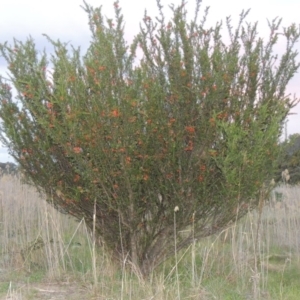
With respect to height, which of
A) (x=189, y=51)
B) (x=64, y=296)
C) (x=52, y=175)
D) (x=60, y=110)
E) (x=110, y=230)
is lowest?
(x=64, y=296)

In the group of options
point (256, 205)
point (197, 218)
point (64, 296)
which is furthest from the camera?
point (256, 205)

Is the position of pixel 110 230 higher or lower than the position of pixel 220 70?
lower

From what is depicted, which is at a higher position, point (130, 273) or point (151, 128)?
point (151, 128)

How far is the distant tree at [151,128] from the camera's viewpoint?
5.48 metres

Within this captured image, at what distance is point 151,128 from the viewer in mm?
5609

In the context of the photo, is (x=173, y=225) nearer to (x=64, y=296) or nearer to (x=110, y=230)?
(x=110, y=230)

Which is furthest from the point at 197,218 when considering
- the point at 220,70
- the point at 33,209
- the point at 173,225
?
the point at 33,209

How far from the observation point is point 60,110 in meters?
5.84

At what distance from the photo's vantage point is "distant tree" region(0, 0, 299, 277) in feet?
18.0

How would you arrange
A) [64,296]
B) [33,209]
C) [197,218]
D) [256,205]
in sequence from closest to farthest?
[64,296]
[197,218]
[256,205]
[33,209]

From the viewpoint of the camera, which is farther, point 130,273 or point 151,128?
point 130,273

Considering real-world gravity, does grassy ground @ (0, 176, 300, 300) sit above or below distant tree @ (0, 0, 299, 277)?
below

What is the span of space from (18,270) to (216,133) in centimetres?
298

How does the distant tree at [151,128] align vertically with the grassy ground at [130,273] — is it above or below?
above
